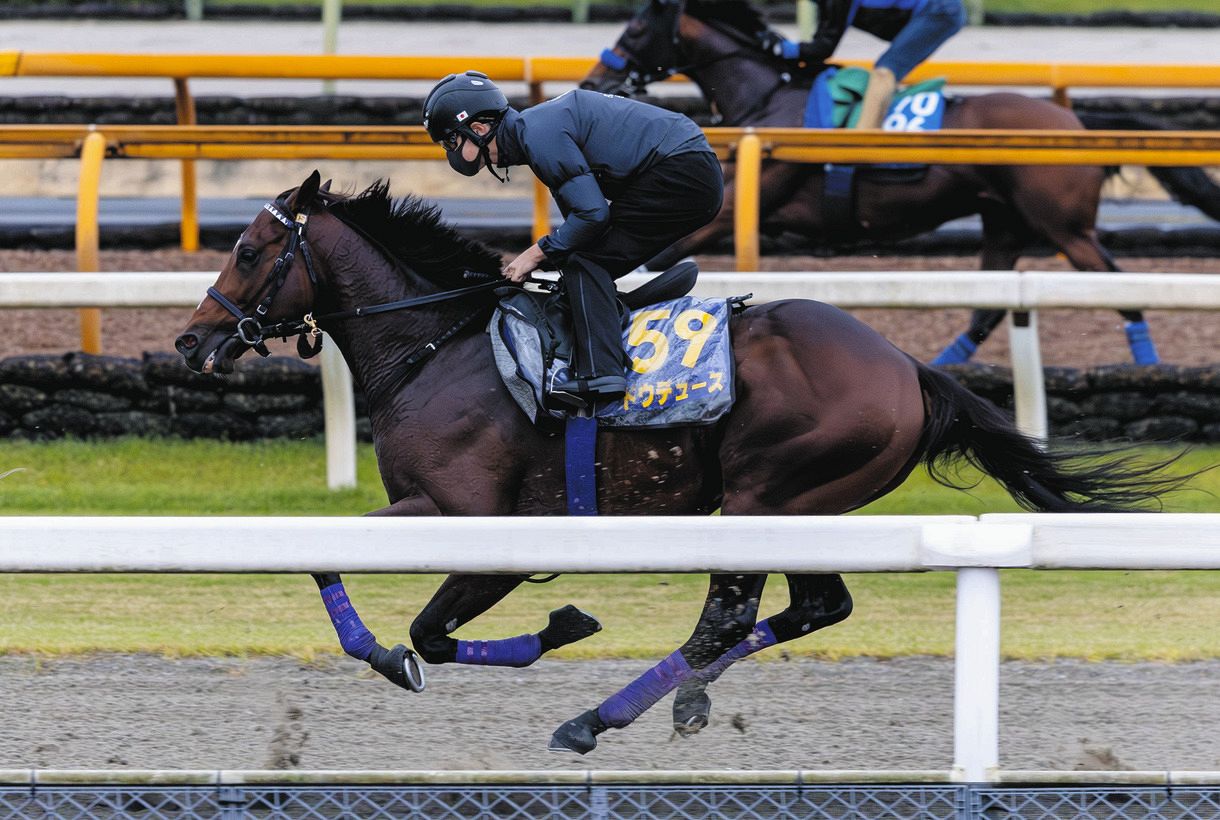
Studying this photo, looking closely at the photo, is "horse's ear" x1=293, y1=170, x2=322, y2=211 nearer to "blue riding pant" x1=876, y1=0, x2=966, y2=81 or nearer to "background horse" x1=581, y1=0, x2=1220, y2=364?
"background horse" x1=581, y1=0, x2=1220, y2=364

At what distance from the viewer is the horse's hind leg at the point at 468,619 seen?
4656 millimetres

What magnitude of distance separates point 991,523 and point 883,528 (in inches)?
8.5

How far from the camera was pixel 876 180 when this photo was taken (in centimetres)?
869

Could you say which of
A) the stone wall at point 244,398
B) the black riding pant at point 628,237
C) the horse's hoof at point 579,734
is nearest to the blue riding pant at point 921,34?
the stone wall at point 244,398

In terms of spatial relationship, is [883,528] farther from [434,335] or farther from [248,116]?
[248,116]

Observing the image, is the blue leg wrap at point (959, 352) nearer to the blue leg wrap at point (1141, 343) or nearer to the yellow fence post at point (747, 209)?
the blue leg wrap at point (1141, 343)

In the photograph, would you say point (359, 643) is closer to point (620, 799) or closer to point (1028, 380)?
point (620, 799)

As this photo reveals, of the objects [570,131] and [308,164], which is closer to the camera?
[570,131]

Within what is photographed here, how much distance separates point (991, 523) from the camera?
11.5 feet

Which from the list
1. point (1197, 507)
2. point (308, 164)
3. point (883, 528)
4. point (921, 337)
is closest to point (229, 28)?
point (308, 164)

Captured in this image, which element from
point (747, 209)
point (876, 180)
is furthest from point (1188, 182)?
point (747, 209)

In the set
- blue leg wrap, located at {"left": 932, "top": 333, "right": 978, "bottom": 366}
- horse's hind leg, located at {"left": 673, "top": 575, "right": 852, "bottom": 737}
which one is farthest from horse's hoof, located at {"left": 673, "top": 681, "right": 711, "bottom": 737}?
blue leg wrap, located at {"left": 932, "top": 333, "right": 978, "bottom": 366}

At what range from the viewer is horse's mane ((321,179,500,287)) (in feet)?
16.7

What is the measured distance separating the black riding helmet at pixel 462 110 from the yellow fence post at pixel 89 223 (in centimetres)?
291
